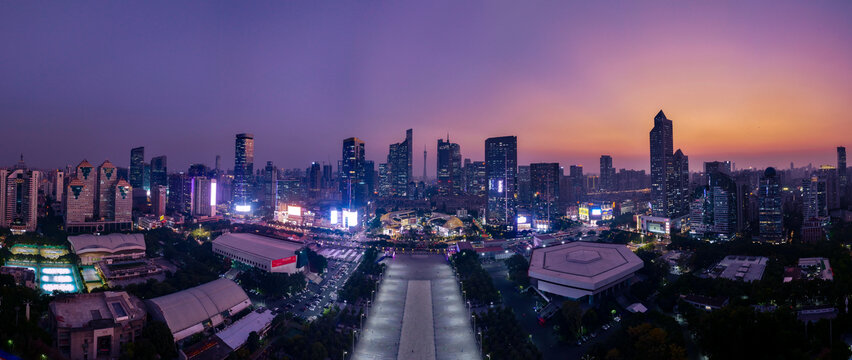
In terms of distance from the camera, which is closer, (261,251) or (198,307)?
(198,307)

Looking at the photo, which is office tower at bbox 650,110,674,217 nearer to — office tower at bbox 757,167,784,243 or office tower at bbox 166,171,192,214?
office tower at bbox 757,167,784,243

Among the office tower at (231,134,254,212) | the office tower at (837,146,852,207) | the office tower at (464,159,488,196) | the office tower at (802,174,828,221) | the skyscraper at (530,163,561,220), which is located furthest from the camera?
the office tower at (464,159,488,196)

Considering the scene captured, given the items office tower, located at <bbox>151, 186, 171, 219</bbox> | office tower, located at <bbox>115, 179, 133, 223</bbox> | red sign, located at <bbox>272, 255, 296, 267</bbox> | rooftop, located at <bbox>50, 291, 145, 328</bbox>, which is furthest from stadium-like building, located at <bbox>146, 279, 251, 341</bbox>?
office tower, located at <bbox>151, 186, 171, 219</bbox>

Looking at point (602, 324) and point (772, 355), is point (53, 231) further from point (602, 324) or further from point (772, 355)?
point (772, 355)

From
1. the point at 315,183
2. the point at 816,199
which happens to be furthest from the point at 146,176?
the point at 816,199

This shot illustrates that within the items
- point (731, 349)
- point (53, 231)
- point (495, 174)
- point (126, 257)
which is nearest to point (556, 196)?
point (495, 174)

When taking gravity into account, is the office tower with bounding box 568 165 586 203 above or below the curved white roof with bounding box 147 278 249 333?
above

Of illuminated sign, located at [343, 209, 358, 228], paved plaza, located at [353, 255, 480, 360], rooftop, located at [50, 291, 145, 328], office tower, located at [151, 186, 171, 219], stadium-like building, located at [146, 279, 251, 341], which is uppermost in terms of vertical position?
office tower, located at [151, 186, 171, 219]

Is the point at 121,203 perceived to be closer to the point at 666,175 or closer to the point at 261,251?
the point at 261,251
